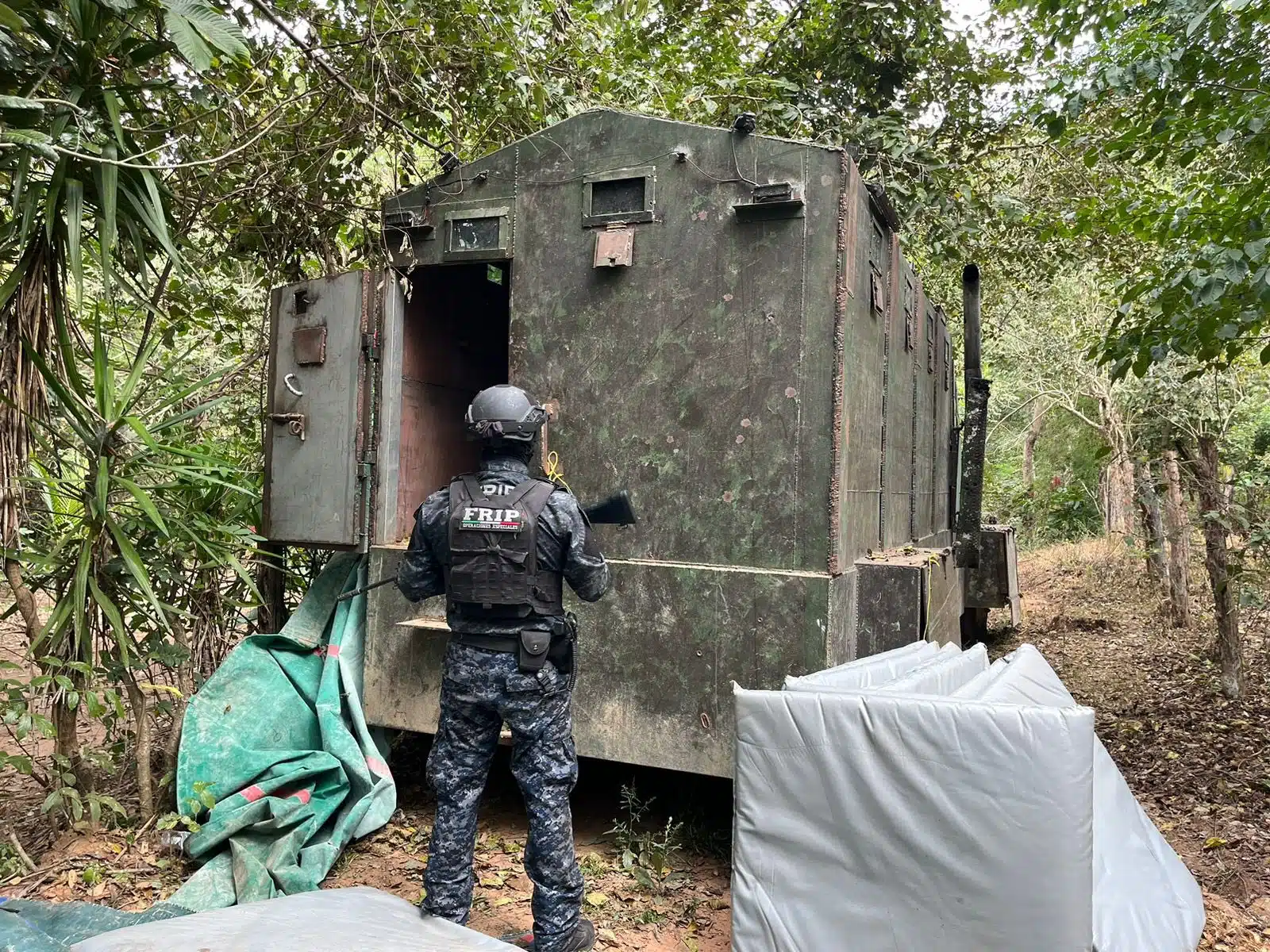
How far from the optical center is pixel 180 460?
12.5 ft

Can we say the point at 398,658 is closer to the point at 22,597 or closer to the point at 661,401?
the point at 22,597

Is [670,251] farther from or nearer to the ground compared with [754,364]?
farther from the ground

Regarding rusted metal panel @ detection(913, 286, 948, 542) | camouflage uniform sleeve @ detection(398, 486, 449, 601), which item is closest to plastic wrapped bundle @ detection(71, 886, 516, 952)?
camouflage uniform sleeve @ detection(398, 486, 449, 601)

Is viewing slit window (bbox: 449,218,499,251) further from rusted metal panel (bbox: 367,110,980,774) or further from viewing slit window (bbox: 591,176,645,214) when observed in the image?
viewing slit window (bbox: 591,176,645,214)

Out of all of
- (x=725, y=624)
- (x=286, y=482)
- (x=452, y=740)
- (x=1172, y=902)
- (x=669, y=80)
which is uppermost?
(x=669, y=80)

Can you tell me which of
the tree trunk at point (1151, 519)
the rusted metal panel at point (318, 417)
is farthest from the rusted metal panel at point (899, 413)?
the tree trunk at point (1151, 519)

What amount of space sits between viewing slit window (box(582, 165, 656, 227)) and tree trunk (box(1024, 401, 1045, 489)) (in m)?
15.4

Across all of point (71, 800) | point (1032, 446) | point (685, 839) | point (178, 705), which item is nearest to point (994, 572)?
point (685, 839)

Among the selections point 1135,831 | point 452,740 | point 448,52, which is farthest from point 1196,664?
point 448,52

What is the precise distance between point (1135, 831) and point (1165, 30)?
11.7ft

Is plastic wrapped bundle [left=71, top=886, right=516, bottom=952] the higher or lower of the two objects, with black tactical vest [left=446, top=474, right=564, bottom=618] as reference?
lower

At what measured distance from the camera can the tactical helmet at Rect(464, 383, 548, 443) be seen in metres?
3.11

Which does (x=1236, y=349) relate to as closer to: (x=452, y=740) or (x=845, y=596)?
(x=845, y=596)

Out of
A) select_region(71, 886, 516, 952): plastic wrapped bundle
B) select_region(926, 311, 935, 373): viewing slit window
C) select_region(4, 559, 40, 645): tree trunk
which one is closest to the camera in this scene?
select_region(71, 886, 516, 952): plastic wrapped bundle
